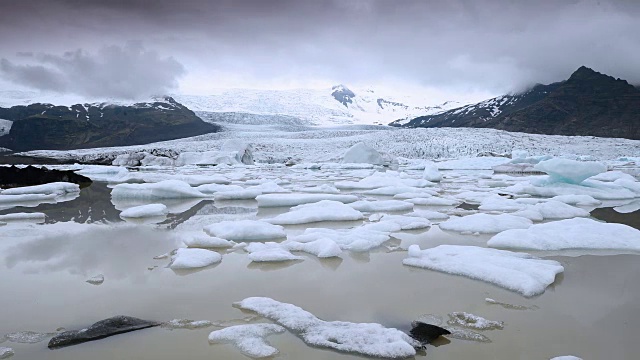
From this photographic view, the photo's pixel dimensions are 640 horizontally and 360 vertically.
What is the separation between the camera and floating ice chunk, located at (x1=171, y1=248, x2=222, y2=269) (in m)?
3.25

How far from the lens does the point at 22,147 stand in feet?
305

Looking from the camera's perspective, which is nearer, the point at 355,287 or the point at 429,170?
the point at 355,287

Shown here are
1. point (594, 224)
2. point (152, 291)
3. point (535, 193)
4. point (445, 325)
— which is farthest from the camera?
point (535, 193)

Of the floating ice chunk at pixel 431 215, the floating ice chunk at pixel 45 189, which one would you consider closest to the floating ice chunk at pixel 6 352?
the floating ice chunk at pixel 431 215

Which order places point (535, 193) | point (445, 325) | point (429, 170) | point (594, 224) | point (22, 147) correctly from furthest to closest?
point (22, 147) → point (429, 170) → point (535, 193) → point (594, 224) → point (445, 325)

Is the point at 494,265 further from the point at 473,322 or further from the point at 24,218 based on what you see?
the point at 24,218

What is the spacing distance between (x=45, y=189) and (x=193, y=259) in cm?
777

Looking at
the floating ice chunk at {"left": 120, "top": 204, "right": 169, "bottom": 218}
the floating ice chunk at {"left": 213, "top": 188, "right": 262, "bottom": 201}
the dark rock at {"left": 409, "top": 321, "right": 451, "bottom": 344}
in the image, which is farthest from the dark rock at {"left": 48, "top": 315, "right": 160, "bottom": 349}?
the floating ice chunk at {"left": 213, "top": 188, "right": 262, "bottom": 201}

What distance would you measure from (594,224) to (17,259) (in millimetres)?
5476

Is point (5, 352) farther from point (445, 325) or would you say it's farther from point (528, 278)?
point (528, 278)

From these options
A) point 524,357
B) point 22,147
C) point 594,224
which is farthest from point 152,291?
point 22,147

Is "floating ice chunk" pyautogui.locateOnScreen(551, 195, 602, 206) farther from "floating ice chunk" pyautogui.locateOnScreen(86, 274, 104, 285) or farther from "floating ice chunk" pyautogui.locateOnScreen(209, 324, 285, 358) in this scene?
"floating ice chunk" pyautogui.locateOnScreen(86, 274, 104, 285)

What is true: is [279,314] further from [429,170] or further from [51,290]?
[429,170]

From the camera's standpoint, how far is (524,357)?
5.90 ft
